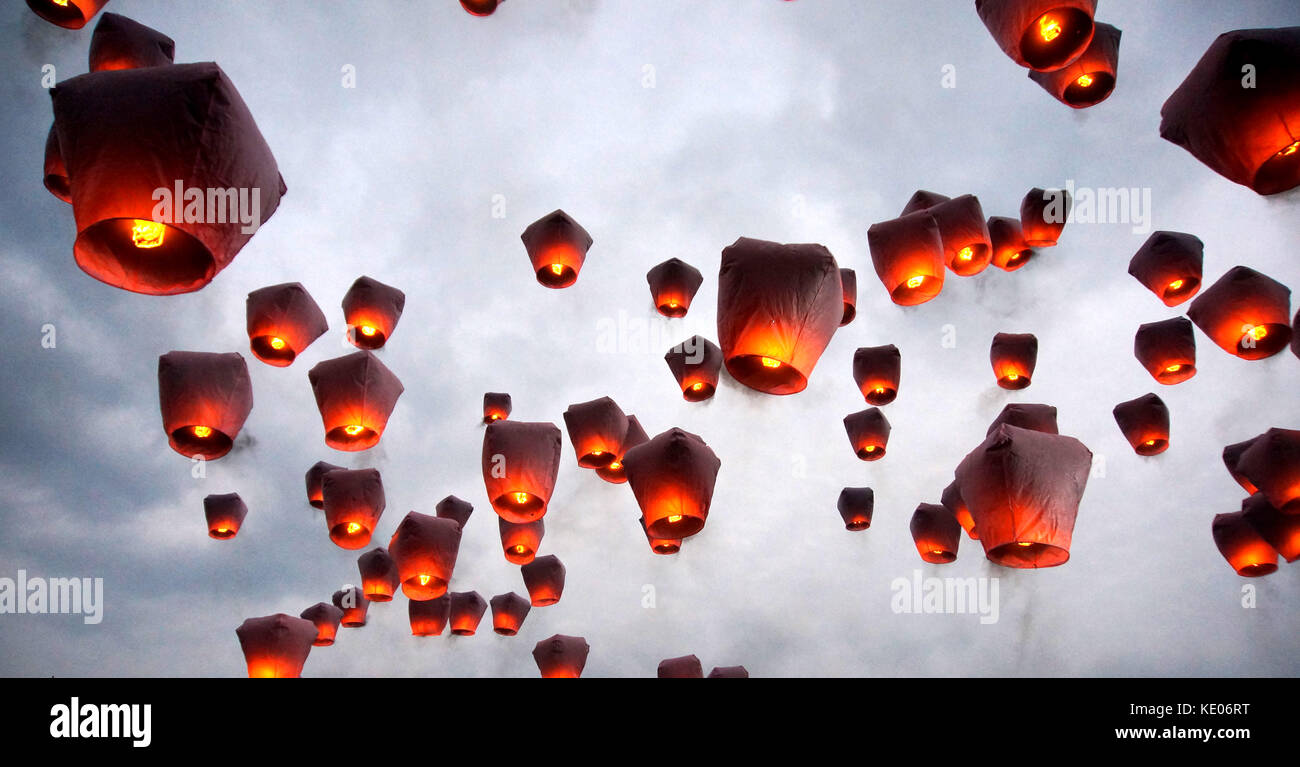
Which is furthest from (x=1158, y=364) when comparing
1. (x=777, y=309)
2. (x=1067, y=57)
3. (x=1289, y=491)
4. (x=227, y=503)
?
(x=227, y=503)

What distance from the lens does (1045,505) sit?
467 centimetres

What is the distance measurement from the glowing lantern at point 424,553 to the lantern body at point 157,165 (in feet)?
13.6

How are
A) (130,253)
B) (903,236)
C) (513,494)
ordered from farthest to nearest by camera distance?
(513,494)
(903,236)
(130,253)

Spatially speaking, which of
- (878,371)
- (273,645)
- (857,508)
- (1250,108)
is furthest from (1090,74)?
(273,645)

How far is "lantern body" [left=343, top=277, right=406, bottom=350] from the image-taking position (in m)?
7.79

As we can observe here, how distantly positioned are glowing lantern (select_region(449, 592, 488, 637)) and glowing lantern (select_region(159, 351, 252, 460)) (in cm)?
441

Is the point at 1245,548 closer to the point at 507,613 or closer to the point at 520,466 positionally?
the point at 520,466

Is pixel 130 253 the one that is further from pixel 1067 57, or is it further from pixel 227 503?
pixel 227 503

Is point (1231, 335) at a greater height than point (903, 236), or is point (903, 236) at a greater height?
point (903, 236)

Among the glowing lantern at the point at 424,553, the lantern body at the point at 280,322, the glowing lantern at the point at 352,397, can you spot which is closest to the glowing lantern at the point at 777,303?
the glowing lantern at the point at 352,397

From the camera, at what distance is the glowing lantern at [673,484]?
5.45 meters

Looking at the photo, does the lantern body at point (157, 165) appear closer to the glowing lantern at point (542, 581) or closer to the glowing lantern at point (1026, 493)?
the glowing lantern at point (1026, 493)
